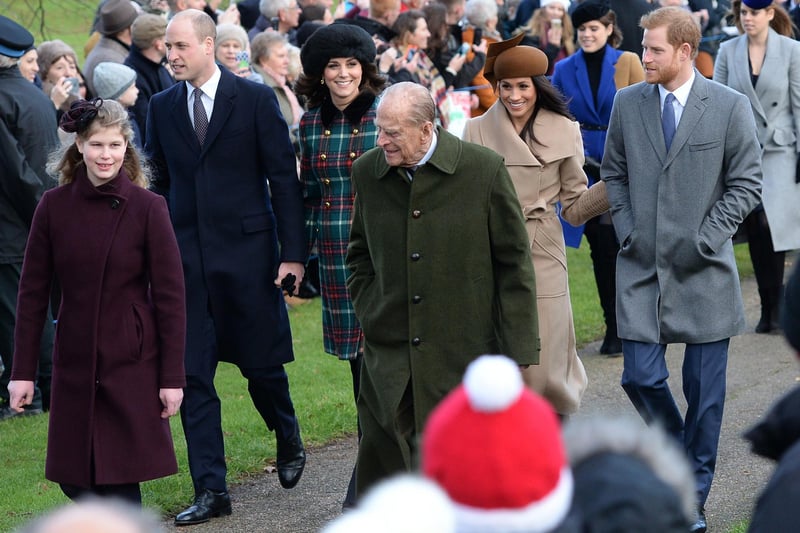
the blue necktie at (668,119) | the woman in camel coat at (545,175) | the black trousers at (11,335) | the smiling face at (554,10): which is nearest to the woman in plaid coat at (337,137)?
the woman in camel coat at (545,175)

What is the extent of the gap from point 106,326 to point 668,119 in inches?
105

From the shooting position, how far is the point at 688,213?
6.00m

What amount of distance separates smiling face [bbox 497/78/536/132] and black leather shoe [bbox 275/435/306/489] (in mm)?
1932

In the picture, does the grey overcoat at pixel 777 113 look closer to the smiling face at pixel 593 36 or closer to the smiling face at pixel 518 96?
the smiling face at pixel 593 36

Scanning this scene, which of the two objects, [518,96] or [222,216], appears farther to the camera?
[222,216]

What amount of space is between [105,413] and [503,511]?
3.34 metres

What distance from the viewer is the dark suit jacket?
6.53 m

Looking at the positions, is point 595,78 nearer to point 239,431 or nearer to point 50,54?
point 239,431

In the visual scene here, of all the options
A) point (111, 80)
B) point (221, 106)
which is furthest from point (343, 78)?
point (111, 80)

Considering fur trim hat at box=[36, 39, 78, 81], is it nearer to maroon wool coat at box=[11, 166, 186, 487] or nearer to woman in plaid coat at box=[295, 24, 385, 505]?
woman in plaid coat at box=[295, 24, 385, 505]

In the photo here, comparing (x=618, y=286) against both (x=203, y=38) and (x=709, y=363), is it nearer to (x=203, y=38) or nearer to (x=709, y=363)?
(x=709, y=363)

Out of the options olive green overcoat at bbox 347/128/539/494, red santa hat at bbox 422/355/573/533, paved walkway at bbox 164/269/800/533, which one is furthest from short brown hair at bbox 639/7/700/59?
red santa hat at bbox 422/355/573/533

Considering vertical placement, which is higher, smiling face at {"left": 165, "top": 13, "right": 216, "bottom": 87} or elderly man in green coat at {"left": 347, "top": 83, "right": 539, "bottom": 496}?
smiling face at {"left": 165, "top": 13, "right": 216, "bottom": 87}

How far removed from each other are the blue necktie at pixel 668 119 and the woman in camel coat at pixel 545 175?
0.44 meters
